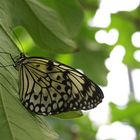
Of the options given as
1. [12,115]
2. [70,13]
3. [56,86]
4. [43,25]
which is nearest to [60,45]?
[43,25]

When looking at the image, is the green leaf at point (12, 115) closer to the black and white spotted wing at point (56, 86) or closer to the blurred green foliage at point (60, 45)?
the blurred green foliage at point (60, 45)

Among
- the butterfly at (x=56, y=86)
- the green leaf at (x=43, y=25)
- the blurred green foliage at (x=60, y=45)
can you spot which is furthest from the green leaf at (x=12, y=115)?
the green leaf at (x=43, y=25)

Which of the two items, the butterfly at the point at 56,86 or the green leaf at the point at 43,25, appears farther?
the green leaf at the point at 43,25

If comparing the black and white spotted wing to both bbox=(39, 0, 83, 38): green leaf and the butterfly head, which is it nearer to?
the butterfly head

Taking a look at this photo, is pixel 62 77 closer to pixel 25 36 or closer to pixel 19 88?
pixel 19 88

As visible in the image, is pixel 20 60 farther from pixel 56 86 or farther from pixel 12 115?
pixel 12 115

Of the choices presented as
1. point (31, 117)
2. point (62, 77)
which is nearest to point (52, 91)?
point (62, 77)
